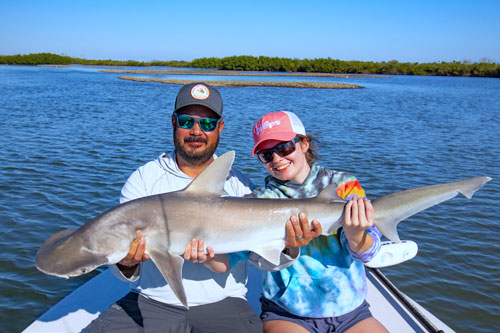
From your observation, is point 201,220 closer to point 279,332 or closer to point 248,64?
point 279,332

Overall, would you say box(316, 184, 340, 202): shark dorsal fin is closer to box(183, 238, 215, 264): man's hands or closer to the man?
the man

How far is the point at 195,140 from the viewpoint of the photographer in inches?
130

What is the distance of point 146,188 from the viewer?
125 inches

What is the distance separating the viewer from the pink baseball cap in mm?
2982

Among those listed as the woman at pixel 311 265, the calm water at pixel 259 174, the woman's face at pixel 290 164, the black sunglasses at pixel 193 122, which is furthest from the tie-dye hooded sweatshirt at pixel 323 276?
the black sunglasses at pixel 193 122

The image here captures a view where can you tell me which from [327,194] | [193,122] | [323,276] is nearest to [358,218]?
[327,194]

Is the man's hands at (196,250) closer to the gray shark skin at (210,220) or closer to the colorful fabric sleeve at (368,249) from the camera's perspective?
the gray shark skin at (210,220)

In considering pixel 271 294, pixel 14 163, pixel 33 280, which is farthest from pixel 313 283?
pixel 14 163

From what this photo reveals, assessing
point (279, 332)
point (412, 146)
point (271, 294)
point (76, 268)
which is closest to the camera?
point (76, 268)

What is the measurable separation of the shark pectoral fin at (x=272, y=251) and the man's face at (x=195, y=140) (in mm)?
1006

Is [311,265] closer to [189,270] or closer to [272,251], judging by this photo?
[272,251]

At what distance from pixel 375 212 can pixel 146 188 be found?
5.71 feet

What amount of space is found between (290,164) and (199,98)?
3.09 feet

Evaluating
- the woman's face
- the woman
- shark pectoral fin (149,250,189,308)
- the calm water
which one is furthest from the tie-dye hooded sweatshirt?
the calm water
